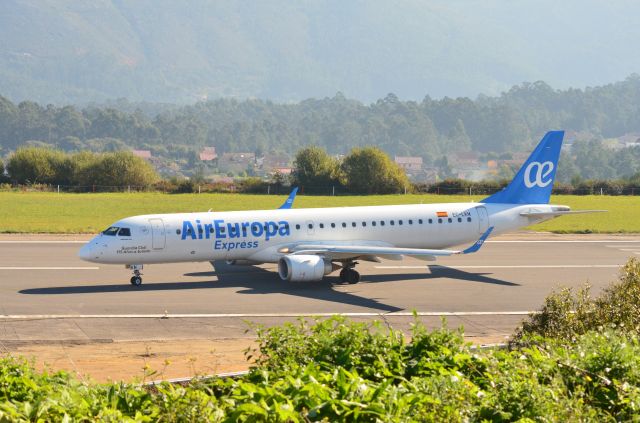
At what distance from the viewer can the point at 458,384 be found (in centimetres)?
1365

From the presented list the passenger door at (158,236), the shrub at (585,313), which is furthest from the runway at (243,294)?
the shrub at (585,313)

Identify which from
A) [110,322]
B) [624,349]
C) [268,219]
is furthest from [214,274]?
[624,349]

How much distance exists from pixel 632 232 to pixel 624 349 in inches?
2093

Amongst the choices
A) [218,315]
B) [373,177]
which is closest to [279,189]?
[373,177]

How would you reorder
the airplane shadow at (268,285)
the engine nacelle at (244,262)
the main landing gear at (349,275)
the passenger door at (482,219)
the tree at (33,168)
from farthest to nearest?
the tree at (33,168) → the passenger door at (482,219) → the engine nacelle at (244,262) → the main landing gear at (349,275) → the airplane shadow at (268,285)

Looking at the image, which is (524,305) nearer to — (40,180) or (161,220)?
(161,220)

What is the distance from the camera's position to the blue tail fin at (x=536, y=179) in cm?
4725

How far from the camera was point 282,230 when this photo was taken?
4212 centimetres

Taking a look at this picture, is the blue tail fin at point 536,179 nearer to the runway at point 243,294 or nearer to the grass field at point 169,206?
the runway at point 243,294

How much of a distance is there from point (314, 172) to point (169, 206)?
24825mm

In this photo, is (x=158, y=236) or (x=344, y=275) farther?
(x=344, y=275)

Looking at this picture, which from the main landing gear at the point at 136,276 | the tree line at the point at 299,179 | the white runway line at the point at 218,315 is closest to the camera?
the white runway line at the point at 218,315

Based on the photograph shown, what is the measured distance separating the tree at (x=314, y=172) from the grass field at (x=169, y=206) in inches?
281

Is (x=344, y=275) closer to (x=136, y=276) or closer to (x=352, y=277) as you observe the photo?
(x=352, y=277)
